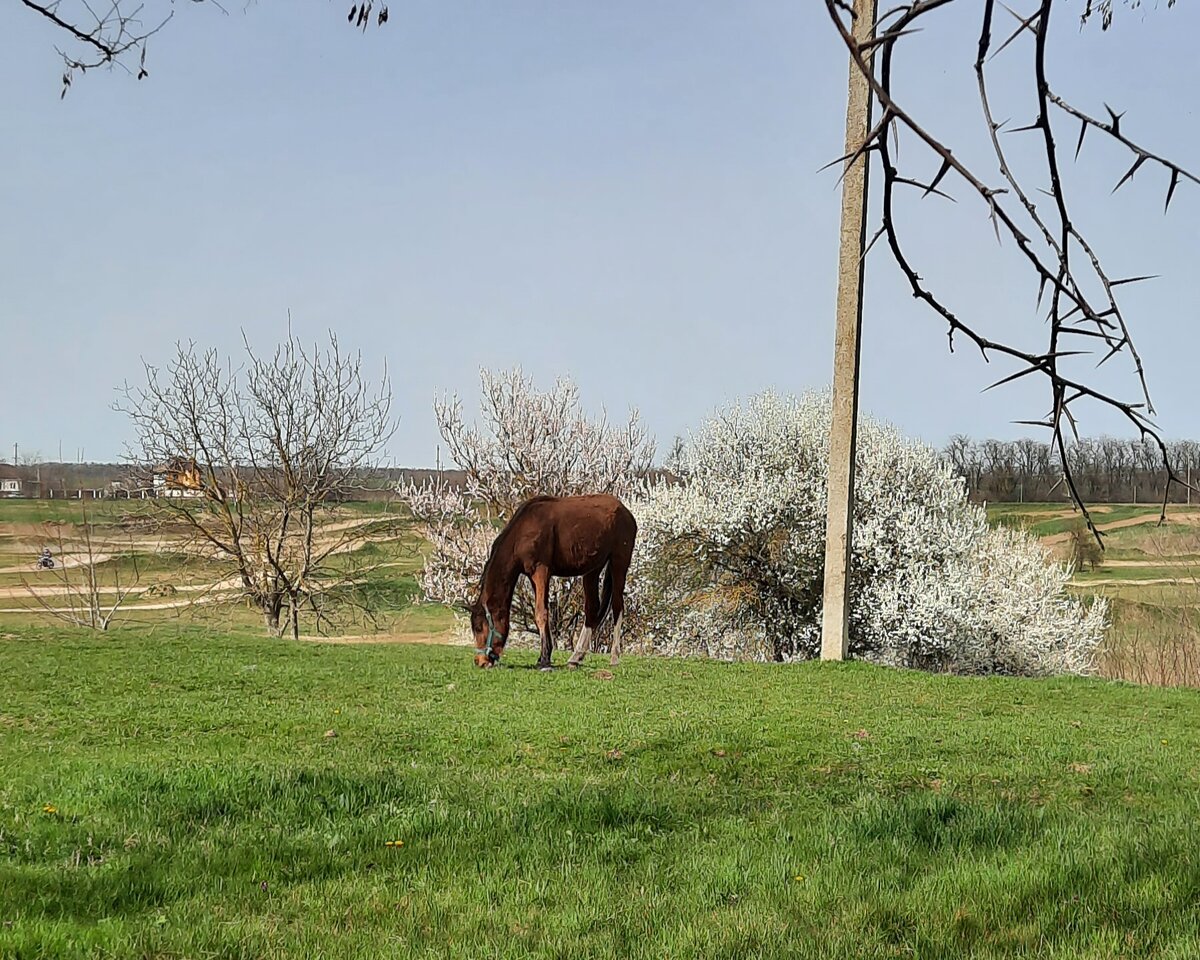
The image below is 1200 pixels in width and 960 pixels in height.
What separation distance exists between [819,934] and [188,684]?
27.6 ft

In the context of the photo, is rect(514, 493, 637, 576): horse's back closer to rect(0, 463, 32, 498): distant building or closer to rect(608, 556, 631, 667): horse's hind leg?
rect(608, 556, 631, 667): horse's hind leg

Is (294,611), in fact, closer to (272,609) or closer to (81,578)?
(272,609)

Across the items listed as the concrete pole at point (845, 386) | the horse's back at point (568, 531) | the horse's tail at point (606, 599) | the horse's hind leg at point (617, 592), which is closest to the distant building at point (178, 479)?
the horse's tail at point (606, 599)

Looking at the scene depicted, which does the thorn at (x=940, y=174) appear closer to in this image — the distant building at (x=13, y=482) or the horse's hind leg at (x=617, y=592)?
the horse's hind leg at (x=617, y=592)

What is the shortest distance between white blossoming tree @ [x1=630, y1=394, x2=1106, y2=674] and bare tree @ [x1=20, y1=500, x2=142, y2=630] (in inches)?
411

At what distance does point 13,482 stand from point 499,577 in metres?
15.2

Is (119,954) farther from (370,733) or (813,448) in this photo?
(813,448)

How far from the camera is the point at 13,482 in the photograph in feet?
72.7

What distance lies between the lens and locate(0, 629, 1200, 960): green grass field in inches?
130

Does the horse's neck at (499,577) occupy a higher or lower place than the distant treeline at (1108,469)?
lower

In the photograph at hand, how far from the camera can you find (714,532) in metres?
19.0

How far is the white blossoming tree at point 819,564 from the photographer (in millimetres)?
17844

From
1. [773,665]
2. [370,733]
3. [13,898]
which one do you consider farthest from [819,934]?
[773,665]

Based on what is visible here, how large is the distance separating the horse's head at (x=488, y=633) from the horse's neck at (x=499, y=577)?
18cm
